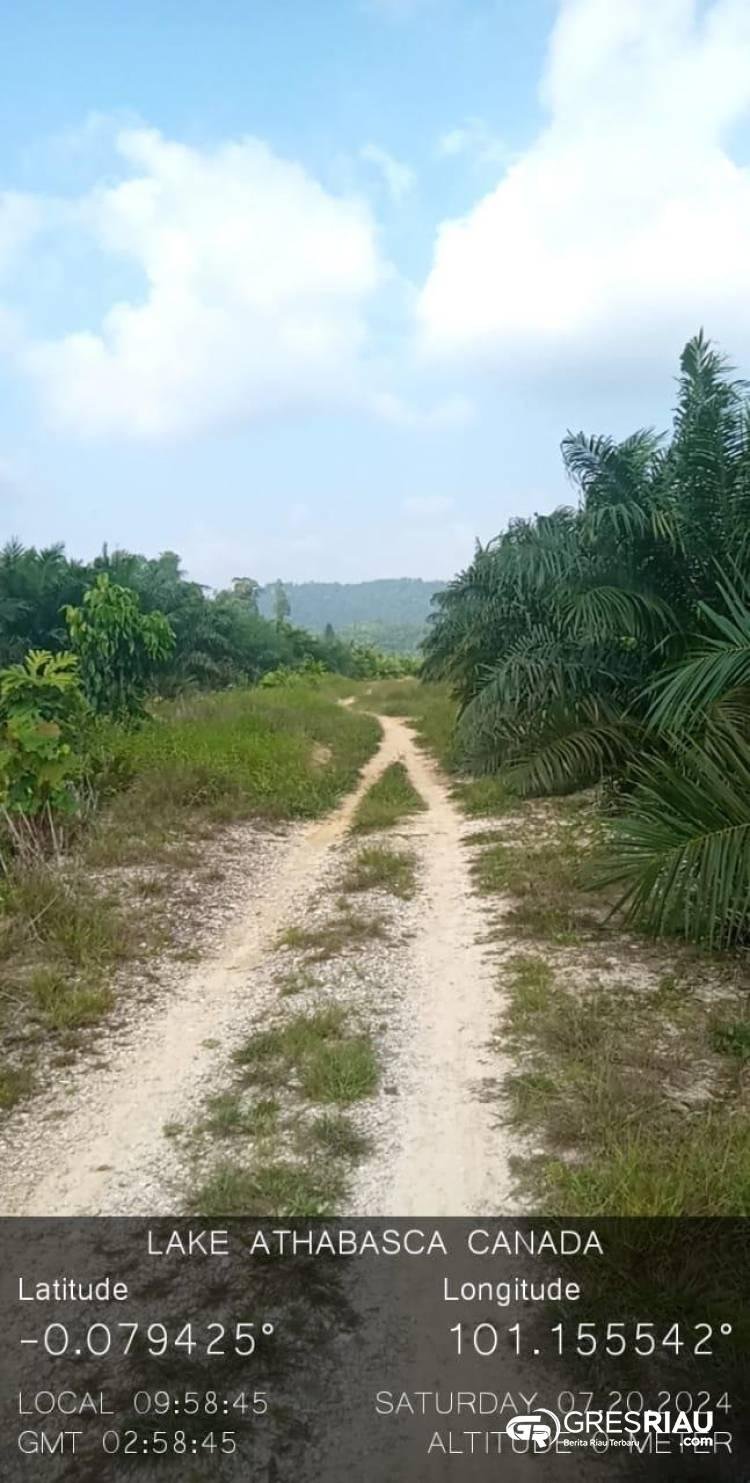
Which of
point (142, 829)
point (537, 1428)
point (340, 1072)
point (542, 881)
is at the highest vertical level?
point (142, 829)

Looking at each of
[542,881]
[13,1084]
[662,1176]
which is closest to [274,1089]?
[13,1084]

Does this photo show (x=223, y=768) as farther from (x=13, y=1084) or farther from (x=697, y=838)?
(x=697, y=838)

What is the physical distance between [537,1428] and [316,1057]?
77.2 inches

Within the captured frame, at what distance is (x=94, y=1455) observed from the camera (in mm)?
2115

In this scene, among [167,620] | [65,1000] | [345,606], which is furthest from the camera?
[345,606]

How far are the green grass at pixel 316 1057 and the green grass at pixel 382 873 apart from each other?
2330mm

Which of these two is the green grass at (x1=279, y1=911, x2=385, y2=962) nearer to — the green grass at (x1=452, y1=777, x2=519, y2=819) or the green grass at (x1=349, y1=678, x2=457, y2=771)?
the green grass at (x1=452, y1=777, x2=519, y2=819)

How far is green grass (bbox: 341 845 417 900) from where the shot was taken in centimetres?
691

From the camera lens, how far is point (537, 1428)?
217cm

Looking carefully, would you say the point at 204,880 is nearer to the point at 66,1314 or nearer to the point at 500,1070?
the point at 500,1070

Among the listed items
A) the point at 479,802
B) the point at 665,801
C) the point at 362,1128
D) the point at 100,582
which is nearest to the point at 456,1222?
the point at 362,1128

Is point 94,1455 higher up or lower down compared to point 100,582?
lower down

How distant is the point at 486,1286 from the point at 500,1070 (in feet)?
4.39

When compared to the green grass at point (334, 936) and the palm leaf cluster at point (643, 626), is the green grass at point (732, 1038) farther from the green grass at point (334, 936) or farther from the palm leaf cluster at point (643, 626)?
the green grass at point (334, 936)
